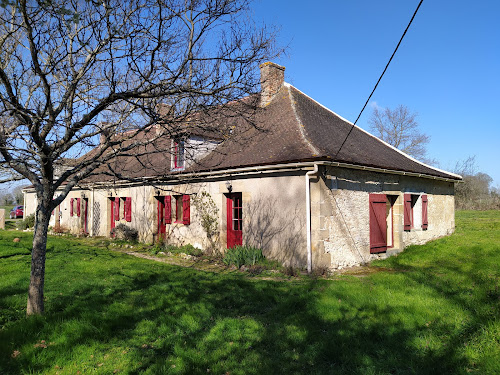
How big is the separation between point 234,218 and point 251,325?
19.9 feet

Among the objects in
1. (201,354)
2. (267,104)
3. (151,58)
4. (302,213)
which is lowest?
(201,354)

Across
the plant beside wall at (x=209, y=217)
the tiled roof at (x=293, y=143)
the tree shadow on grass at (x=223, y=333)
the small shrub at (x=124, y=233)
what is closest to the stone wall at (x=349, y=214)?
the tiled roof at (x=293, y=143)

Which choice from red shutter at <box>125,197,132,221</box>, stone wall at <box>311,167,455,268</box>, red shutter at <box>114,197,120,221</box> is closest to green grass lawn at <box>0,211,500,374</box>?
stone wall at <box>311,167,455,268</box>

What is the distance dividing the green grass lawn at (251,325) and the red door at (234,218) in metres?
3.21

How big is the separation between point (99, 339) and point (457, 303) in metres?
5.04

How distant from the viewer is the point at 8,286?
249 inches

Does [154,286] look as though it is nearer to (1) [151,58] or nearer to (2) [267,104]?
(1) [151,58]

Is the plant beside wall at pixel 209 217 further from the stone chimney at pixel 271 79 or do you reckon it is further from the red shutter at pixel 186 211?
the stone chimney at pixel 271 79

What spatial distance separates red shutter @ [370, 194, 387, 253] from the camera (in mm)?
10102

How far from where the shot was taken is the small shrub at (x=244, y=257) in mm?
9188

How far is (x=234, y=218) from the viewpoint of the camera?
10773 mm

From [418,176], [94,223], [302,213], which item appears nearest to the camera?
[302,213]

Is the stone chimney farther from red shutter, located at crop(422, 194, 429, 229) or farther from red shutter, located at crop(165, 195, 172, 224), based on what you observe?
red shutter, located at crop(422, 194, 429, 229)

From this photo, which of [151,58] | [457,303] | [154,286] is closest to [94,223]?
[154,286]
